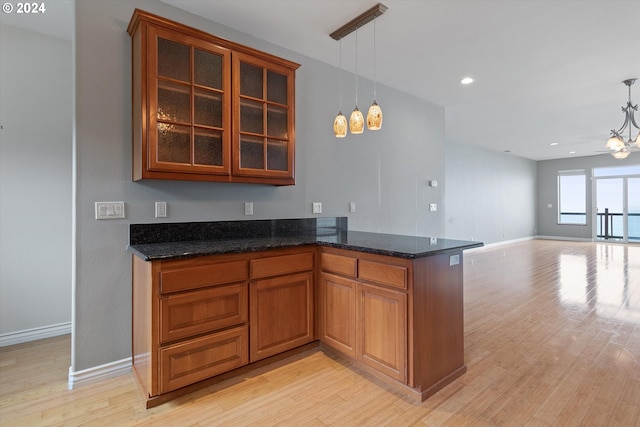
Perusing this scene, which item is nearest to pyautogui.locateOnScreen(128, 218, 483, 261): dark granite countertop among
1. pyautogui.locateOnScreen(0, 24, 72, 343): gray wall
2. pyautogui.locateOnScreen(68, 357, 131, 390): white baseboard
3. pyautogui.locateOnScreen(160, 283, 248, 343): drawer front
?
pyautogui.locateOnScreen(160, 283, 248, 343): drawer front

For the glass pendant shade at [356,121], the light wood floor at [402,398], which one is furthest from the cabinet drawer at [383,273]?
the glass pendant shade at [356,121]

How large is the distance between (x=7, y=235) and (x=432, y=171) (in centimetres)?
486

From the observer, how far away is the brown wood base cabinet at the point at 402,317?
1.95 metres

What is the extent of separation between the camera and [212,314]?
6.73 feet

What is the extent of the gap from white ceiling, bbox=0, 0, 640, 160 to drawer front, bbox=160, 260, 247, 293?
2.01m

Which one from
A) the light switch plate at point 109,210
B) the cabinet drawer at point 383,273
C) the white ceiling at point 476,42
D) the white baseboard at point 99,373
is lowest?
the white baseboard at point 99,373

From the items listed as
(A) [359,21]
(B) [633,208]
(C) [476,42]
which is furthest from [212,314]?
(B) [633,208]

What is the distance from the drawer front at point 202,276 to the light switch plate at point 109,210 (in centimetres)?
75

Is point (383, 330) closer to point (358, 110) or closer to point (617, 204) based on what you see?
point (358, 110)

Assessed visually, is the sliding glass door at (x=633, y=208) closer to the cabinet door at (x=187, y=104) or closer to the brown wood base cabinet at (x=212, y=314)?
the brown wood base cabinet at (x=212, y=314)

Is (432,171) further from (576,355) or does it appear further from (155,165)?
(155,165)

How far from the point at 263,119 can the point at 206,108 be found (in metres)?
0.47

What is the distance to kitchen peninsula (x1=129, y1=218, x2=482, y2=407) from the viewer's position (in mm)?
1920

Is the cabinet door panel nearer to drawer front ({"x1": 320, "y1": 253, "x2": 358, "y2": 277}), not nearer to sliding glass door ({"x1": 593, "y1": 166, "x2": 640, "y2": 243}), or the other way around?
drawer front ({"x1": 320, "y1": 253, "x2": 358, "y2": 277})
